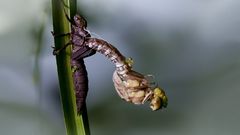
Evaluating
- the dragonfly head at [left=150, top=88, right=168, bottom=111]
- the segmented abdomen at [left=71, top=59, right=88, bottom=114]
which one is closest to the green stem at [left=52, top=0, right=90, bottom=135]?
the segmented abdomen at [left=71, top=59, right=88, bottom=114]

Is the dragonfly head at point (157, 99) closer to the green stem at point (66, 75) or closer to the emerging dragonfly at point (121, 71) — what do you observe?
the emerging dragonfly at point (121, 71)

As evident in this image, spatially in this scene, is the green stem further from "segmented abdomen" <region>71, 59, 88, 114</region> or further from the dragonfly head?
the dragonfly head

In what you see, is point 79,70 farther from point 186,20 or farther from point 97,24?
point 186,20

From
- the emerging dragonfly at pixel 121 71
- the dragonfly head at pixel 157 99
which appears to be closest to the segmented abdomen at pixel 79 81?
the emerging dragonfly at pixel 121 71

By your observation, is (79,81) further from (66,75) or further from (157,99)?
(157,99)

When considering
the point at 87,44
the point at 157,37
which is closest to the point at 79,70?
the point at 87,44

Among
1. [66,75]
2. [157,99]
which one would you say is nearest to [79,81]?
[66,75]
